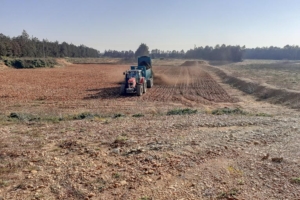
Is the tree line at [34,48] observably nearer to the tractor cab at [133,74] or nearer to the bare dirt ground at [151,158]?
the tractor cab at [133,74]

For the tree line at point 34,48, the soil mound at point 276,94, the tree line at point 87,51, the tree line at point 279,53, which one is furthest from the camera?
the tree line at point 279,53

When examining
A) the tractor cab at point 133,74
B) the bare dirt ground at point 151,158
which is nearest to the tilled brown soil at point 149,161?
the bare dirt ground at point 151,158

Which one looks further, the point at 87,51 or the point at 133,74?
the point at 87,51

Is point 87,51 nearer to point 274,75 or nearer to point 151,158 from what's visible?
point 274,75

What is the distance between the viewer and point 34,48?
86125 mm

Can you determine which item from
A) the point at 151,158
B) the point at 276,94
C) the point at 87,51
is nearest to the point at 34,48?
the point at 87,51

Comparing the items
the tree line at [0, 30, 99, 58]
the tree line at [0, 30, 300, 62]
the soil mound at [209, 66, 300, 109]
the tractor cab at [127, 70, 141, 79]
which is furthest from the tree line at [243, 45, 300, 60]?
the tractor cab at [127, 70, 141, 79]

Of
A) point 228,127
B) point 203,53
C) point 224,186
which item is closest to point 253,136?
point 228,127

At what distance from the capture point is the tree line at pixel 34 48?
72619 millimetres

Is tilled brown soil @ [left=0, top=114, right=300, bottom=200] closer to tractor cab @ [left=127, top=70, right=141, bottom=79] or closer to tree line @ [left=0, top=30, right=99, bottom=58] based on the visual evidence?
tractor cab @ [left=127, top=70, right=141, bottom=79]

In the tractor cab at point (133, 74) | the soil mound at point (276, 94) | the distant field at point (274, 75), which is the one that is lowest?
the soil mound at point (276, 94)

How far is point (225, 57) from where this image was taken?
121125mm

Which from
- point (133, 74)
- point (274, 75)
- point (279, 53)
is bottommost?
point (274, 75)

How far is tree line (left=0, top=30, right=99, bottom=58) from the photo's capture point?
7262 centimetres
